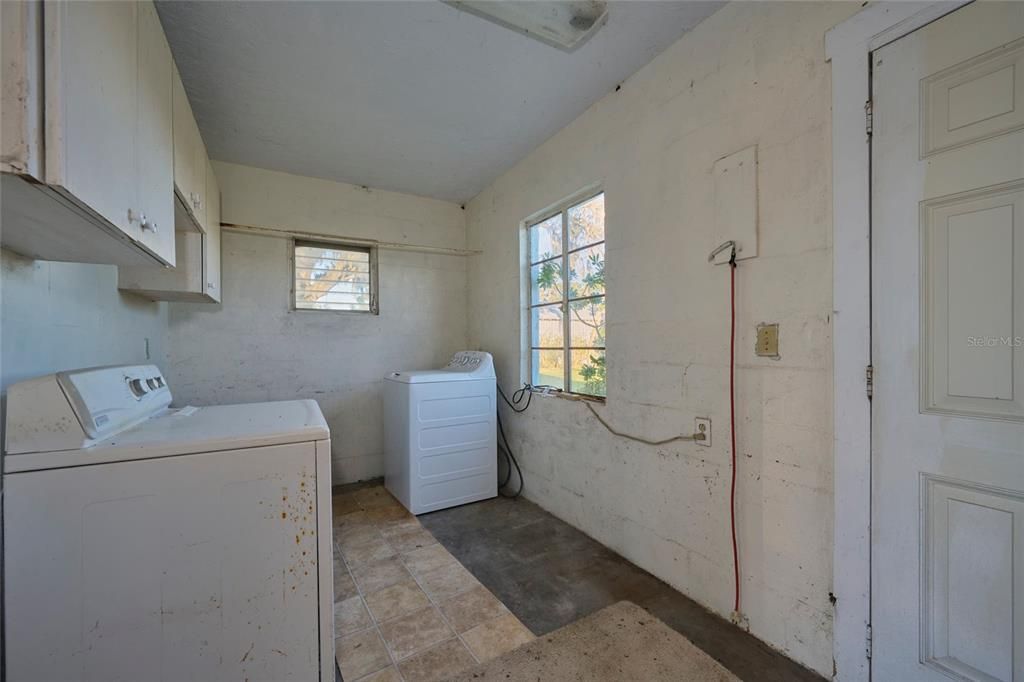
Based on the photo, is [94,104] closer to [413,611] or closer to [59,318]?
[59,318]

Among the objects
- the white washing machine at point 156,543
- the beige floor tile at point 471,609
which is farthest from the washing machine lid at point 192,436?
the beige floor tile at point 471,609

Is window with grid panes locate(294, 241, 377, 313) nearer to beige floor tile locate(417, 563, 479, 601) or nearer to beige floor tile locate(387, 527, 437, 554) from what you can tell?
beige floor tile locate(387, 527, 437, 554)

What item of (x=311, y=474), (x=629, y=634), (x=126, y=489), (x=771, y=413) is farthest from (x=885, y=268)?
(x=126, y=489)

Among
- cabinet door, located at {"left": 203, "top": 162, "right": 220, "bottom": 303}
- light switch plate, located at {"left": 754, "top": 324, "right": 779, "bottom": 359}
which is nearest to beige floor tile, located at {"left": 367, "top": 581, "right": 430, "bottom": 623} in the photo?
light switch plate, located at {"left": 754, "top": 324, "right": 779, "bottom": 359}

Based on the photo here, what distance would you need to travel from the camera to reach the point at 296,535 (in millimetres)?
1259

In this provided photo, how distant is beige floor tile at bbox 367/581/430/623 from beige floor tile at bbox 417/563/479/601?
0.05 m

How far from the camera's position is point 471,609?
1.79m

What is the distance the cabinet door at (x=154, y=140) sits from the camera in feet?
3.97

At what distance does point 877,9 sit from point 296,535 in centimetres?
243

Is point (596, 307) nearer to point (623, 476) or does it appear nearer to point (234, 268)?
point (623, 476)

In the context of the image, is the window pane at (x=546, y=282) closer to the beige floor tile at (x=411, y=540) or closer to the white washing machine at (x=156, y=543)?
the beige floor tile at (x=411, y=540)

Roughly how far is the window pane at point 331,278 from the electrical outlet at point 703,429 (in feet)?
9.26

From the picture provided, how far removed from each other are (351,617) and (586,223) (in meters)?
2.42

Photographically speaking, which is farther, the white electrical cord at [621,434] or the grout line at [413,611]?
the white electrical cord at [621,434]
